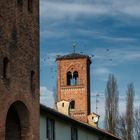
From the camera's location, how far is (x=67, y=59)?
8512 cm

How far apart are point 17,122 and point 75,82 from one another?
54.3 meters

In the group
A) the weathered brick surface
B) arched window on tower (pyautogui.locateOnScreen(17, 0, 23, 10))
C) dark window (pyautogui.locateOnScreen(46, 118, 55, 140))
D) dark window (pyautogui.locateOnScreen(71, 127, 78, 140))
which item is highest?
arched window on tower (pyautogui.locateOnScreen(17, 0, 23, 10))

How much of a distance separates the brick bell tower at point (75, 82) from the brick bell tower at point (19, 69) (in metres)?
48.8

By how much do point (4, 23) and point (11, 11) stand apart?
3.35ft

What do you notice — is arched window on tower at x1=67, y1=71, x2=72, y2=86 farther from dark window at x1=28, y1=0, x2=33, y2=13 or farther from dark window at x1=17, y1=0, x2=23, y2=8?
dark window at x1=17, y1=0, x2=23, y2=8

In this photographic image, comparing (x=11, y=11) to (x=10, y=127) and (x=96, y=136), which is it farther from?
(x=96, y=136)

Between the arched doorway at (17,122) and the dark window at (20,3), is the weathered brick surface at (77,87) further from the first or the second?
the dark window at (20,3)

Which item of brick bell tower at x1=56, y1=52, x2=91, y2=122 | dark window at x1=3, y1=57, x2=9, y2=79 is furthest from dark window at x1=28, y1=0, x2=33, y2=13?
brick bell tower at x1=56, y1=52, x2=91, y2=122

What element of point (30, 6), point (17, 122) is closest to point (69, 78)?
point (30, 6)

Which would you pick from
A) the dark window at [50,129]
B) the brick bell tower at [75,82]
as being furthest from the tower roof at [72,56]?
the dark window at [50,129]

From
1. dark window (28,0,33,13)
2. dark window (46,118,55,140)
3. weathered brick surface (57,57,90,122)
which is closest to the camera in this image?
dark window (28,0,33,13)

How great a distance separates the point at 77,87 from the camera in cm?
8238

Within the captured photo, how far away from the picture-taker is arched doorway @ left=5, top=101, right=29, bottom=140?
2986 cm

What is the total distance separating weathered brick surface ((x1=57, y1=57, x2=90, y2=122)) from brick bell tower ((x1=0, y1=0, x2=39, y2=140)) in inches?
1922
